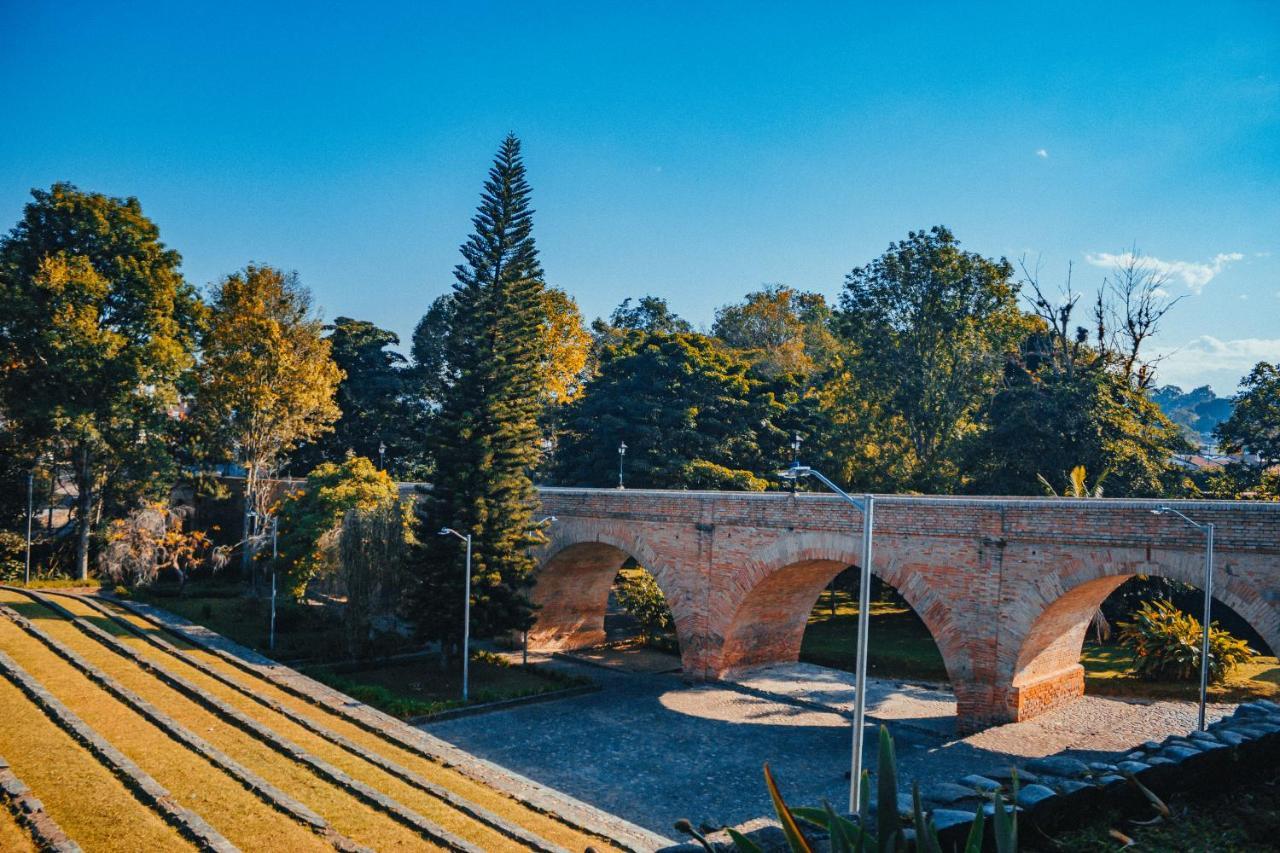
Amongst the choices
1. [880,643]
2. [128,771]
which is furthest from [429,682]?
[880,643]

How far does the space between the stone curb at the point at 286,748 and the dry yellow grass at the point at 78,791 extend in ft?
7.52

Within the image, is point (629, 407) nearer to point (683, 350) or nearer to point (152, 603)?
point (683, 350)

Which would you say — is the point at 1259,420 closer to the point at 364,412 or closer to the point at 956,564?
the point at 956,564

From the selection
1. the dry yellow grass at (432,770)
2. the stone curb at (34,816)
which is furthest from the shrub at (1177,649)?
the stone curb at (34,816)

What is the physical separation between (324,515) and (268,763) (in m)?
11.0

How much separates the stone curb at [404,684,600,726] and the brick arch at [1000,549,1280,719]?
892cm

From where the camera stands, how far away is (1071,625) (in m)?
15.4

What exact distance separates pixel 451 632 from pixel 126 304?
18148mm

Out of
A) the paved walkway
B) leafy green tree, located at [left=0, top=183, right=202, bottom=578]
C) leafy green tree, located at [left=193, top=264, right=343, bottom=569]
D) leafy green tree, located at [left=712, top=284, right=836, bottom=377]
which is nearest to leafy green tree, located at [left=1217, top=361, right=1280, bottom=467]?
the paved walkway

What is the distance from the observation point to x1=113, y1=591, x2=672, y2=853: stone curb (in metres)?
10.9

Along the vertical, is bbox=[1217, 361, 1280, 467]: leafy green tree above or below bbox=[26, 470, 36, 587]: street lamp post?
above

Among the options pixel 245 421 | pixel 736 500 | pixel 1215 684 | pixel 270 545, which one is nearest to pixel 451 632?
pixel 736 500

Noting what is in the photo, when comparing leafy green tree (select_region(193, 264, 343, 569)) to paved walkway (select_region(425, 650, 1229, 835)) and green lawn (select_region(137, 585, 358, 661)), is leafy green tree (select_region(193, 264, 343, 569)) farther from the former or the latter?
paved walkway (select_region(425, 650, 1229, 835))

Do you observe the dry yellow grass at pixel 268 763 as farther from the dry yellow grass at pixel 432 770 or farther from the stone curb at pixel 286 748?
the dry yellow grass at pixel 432 770
